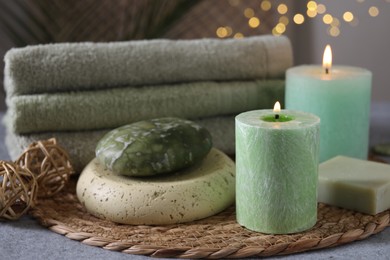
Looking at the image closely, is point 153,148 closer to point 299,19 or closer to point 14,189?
point 14,189

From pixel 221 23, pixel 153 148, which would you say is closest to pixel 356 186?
pixel 153 148

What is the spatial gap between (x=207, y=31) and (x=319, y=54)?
0.29 m

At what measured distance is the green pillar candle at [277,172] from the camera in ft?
1.94

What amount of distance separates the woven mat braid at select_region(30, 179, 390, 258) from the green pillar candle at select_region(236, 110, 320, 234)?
0.01 metres

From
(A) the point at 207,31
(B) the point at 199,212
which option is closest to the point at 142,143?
(B) the point at 199,212

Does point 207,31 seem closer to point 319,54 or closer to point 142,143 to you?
point 319,54

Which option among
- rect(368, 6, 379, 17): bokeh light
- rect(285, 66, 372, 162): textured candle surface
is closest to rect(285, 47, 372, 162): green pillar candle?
rect(285, 66, 372, 162): textured candle surface

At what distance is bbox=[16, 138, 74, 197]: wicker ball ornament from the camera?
70 cm

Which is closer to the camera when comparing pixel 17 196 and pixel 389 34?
pixel 17 196

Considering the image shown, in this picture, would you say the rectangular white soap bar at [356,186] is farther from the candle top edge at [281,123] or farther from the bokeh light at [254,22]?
the bokeh light at [254,22]

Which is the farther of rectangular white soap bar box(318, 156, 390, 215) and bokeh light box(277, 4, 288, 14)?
bokeh light box(277, 4, 288, 14)

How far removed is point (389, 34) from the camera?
1356mm

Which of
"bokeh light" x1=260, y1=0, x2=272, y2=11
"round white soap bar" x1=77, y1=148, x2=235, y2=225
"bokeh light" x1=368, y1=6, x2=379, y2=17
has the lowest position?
"round white soap bar" x1=77, y1=148, x2=235, y2=225

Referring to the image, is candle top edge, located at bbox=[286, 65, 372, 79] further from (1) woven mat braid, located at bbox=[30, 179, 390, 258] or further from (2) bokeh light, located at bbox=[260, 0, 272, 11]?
(2) bokeh light, located at bbox=[260, 0, 272, 11]
